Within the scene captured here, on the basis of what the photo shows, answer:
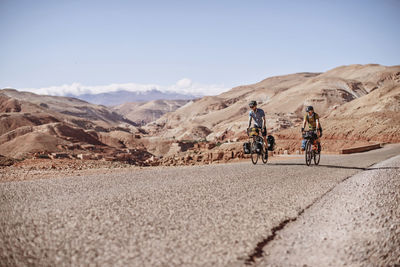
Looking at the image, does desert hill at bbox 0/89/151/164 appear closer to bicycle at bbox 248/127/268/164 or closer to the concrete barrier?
the concrete barrier

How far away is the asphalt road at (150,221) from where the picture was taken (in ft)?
11.0

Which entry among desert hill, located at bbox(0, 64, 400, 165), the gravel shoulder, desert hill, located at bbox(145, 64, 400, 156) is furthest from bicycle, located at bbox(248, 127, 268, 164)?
desert hill, located at bbox(145, 64, 400, 156)

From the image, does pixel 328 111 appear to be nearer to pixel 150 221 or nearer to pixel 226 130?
pixel 226 130

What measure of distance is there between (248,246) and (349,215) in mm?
2167

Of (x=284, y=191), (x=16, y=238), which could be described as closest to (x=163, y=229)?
(x=16, y=238)

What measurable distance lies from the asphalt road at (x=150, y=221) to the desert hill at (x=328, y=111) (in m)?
41.9

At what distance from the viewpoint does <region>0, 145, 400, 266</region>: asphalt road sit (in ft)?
11.0

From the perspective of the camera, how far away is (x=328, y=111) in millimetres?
78375

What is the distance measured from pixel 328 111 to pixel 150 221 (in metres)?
80.9

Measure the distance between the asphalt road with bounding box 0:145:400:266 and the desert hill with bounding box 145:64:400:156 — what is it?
41878 millimetres

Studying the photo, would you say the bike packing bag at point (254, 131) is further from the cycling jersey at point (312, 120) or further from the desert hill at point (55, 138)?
the desert hill at point (55, 138)

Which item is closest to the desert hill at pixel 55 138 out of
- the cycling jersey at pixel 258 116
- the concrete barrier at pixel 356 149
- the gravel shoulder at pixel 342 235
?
the concrete barrier at pixel 356 149

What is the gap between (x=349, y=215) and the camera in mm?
4914

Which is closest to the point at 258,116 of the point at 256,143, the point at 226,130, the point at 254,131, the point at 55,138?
the point at 254,131
